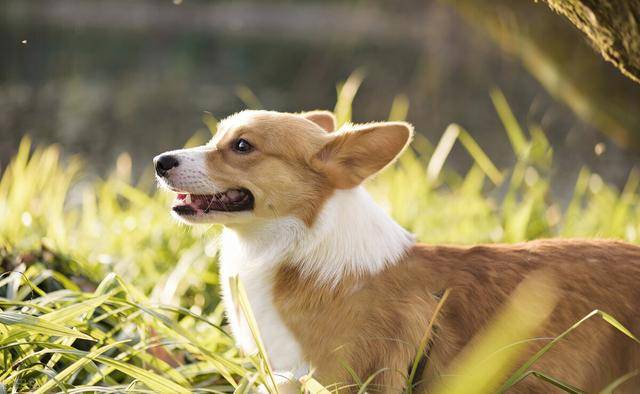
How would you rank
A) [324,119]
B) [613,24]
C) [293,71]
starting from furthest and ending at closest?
[293,71], [324,119], [613,24]

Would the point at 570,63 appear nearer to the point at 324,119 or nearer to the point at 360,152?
the point at 324,119

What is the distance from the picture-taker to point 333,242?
2830 mm

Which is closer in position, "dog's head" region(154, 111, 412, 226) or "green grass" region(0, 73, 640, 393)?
"green grass" region(0, 73, 640, 393)

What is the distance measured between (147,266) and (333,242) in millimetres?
2032

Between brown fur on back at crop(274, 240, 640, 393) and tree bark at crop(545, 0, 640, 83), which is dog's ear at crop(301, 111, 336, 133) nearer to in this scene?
brown fur on back at crop(274, 240, 640, 393)

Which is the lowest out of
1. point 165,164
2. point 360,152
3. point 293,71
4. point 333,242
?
point 293,71

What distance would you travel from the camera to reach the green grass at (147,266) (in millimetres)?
2725

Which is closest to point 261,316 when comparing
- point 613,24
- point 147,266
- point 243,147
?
point 243,147

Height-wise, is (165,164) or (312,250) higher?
(165,164)

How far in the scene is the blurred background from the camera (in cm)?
458

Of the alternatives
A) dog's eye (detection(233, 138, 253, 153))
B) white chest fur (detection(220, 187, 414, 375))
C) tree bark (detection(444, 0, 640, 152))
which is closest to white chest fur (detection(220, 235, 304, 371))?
white chest fur (detection(220, 187, 414, 375))

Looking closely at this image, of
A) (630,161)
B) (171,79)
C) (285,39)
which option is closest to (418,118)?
(630,161)

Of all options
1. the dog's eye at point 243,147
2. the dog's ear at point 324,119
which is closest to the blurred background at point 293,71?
the dog's ear at point 324,119

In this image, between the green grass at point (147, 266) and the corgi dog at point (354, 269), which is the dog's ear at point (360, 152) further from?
the green grass at point (147, 266)
